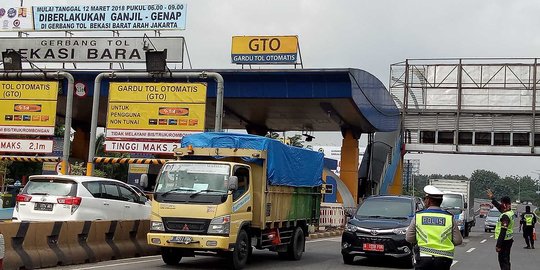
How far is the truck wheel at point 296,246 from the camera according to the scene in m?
15.9

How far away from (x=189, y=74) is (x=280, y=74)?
21.9 ft

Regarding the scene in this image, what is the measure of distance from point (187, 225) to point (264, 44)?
2071 cm

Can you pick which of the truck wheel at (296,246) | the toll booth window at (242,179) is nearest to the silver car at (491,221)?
the truck wheel at (296,246)

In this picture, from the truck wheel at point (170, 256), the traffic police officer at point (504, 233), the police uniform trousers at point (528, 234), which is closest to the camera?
the traffic police officer at point (504, 233)

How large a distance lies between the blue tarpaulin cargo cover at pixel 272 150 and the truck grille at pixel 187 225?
2.04 metres

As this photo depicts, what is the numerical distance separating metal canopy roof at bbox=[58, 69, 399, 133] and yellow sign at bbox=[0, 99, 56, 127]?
748cm

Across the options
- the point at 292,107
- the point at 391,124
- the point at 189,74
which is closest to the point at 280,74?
the point at 292,107

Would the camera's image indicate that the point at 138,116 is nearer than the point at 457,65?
Yes

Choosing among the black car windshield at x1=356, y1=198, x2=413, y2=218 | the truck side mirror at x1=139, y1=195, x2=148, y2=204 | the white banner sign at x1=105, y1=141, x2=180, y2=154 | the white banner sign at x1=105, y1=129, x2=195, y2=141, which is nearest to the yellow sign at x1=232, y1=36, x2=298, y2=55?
the white banner sign at x1=105, y1=129, x2=195, y2=141

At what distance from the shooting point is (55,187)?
14516mm

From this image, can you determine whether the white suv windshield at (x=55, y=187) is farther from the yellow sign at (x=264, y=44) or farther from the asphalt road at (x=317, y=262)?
the yellow sign at (x=264, y=44)

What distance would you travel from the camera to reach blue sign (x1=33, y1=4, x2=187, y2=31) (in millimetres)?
28938

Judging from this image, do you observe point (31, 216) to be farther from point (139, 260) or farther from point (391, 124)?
point (391, 124)

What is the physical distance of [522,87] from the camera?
43344mm
